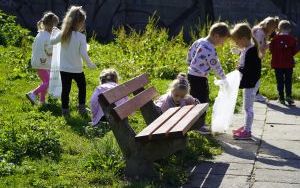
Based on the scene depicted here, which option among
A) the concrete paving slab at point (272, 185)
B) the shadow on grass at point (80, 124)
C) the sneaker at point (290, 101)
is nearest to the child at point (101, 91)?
the shadow on grass at point (80, 124)

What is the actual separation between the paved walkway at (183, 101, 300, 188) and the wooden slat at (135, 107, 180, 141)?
55 centimetres

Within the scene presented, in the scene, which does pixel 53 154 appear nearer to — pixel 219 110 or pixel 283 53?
pixel 219 110

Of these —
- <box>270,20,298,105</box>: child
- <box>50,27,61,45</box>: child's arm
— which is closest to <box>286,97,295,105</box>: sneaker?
<box>270,20,298,105</box>: child

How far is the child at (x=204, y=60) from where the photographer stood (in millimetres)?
7914

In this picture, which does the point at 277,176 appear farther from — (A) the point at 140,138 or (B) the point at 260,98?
(B) the point at 260,98

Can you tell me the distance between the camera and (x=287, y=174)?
6.43 metres

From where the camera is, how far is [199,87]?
8203mm

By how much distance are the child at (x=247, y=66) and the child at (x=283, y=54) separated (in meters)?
2.48

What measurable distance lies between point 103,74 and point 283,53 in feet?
11.2

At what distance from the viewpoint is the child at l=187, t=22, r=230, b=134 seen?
26.0 feet

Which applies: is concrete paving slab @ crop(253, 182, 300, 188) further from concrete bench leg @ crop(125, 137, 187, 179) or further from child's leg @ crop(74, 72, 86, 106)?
child's leg @ crop(74, 72, 86, 106)

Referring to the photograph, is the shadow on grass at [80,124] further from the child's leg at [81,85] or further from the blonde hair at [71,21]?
the blonde hair at [71,21]

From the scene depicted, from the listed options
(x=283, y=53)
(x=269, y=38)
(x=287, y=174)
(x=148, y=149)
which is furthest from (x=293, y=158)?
(x=269, y=38)

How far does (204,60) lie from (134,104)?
1.71 m
